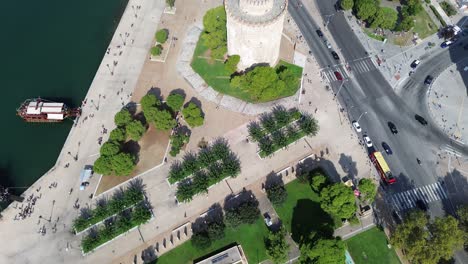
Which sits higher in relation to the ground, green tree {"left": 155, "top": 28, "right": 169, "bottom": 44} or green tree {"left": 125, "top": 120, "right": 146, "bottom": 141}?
green tree {"left": 155, "top": 28, "right": 169, "bottom": 44}

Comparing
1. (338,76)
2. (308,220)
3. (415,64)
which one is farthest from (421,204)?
(415,64)

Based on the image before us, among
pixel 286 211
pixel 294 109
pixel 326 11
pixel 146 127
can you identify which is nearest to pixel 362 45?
pixel 326 11

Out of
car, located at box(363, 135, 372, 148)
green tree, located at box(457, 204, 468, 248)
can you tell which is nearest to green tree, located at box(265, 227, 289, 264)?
car, located at box(363, 135, 372, 148)

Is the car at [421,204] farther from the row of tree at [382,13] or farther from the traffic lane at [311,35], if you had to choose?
the row of tree at [382,13]

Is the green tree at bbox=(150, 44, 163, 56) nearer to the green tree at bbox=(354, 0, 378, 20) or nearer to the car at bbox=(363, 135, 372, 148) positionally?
the green tree at bbox=(354, 0, 378, 20)

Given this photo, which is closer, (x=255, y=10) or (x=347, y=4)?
(x=255, y=10)

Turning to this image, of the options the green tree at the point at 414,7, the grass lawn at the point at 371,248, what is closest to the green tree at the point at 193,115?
the grass lawn at the point at 371,248

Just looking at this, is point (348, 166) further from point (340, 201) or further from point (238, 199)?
point (238, 199)
